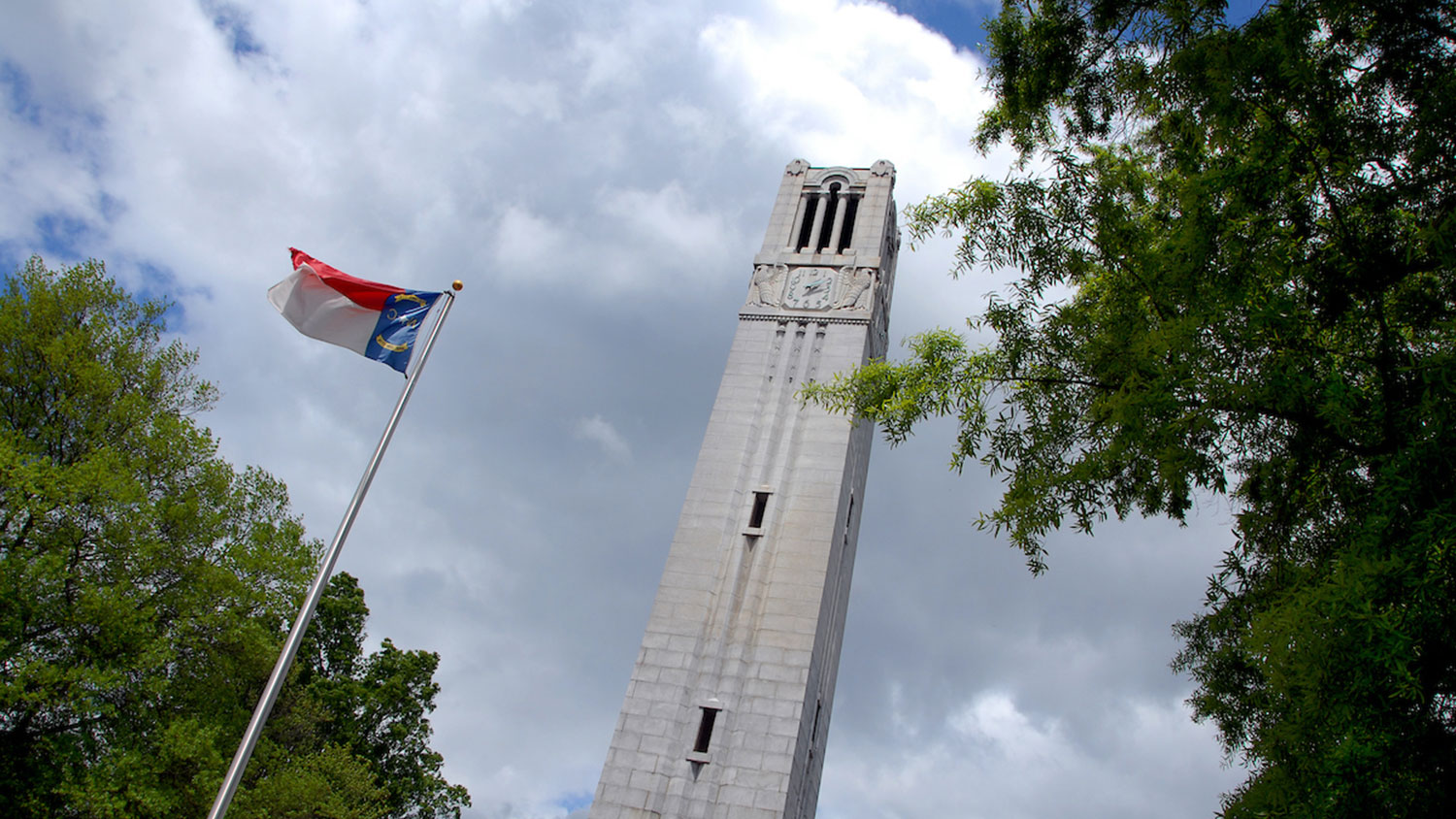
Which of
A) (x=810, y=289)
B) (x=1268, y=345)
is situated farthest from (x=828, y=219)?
(x=1268, y=345)

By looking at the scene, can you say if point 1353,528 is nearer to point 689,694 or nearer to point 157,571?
point 689,694

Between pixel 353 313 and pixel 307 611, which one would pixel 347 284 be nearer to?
pixel 353 313

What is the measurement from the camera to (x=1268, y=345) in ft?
31.8

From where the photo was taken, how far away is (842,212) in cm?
3316

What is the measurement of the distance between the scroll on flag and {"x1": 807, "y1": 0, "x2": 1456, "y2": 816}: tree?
616 cm

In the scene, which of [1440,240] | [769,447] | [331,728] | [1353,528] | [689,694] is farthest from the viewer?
[331,728]

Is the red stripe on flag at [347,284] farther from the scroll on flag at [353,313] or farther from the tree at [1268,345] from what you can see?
the tree at [1268,345]

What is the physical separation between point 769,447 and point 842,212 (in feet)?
33.9

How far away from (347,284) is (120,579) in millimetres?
9497

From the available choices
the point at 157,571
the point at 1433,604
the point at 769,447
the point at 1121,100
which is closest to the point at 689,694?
the point at 769,447

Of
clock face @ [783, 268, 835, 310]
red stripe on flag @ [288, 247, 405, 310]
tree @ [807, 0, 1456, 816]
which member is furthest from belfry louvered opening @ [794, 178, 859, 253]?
red stripe on flag @ [288, 247, 405, 310]

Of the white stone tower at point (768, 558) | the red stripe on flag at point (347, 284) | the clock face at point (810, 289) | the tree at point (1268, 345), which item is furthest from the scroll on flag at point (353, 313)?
the clock face at point (810, 289)

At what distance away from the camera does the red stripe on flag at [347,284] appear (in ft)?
44.8

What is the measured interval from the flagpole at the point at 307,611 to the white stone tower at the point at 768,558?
858 cm
